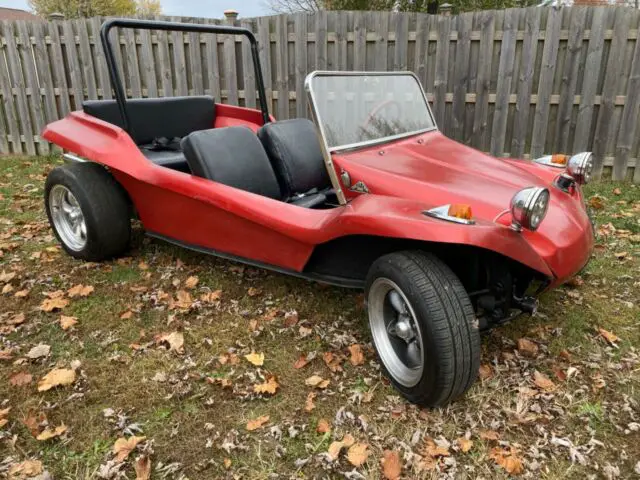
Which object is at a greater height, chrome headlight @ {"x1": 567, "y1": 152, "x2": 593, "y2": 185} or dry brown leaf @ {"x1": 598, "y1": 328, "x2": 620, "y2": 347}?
chrome headlight @ {"x1": 567, "y1": 152, "x2": 593, "y2": 185}

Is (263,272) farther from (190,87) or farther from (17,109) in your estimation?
(17,109)

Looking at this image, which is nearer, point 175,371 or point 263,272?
point 175,371

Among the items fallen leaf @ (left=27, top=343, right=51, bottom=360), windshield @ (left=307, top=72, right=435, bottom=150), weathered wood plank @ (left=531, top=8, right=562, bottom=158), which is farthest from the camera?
weathered wood plank @ (left=531, top=8, right=562, bottom=158)

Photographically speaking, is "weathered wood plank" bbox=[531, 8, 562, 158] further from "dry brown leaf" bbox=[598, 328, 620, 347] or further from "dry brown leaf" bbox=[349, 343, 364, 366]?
"dry brown leaf" bbox=[349, 343, 364, 366]

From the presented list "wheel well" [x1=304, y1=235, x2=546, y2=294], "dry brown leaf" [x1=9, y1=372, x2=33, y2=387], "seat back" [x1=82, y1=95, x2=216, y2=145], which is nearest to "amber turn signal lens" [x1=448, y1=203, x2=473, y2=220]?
"wheel well" [x1=304, y1=235, x2=546, y2=294]

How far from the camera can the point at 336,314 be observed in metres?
3.03

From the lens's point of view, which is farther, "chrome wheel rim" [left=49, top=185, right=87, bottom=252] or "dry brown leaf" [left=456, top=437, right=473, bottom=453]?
"chrome wheel rim" [left=49, top=185, right=87, bottom=252]

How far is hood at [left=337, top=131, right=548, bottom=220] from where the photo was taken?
254 centimetres

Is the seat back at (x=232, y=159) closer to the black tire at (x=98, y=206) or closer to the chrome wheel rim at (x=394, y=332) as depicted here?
the black tire at (x=98, y=206)

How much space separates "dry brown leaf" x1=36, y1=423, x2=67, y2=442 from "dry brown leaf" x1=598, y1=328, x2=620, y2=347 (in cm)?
277

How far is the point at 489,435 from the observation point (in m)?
2.09

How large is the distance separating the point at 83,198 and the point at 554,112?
5102 mm

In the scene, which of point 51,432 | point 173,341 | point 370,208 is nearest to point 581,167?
point 370,208

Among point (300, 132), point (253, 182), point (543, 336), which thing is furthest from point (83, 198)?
point (543, 336)
